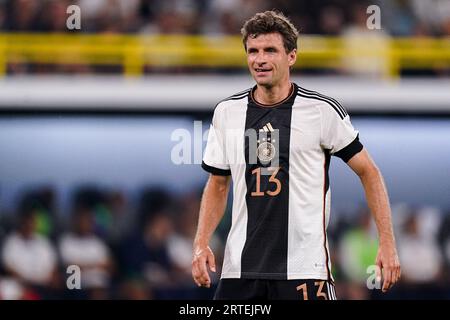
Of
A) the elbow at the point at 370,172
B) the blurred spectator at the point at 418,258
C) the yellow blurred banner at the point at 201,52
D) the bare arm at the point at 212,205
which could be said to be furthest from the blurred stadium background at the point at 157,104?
the elbow at the point at 370,172

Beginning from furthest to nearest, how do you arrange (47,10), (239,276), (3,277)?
1. (47,10)
2. (3,277)
3. (239,276)

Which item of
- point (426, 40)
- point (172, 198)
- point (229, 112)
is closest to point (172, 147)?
point (172, 198)

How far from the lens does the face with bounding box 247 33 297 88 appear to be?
585 cm

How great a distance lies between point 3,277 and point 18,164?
171cm

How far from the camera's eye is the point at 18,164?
556 inches

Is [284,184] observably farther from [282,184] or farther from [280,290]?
[280,290]

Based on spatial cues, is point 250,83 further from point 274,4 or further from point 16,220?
point 16,220

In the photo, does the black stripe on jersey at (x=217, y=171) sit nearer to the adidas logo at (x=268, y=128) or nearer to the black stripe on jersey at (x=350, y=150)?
the adidas logo at (x=268, y=128)

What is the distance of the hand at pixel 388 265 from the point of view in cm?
573

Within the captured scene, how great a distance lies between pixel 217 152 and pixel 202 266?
569 millimetres

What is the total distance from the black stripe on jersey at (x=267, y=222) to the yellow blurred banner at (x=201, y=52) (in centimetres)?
762

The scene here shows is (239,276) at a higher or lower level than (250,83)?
lower

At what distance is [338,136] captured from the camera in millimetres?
5895
